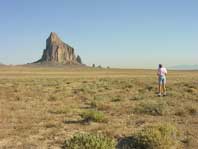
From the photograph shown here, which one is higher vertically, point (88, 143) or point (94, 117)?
point (88, 143)

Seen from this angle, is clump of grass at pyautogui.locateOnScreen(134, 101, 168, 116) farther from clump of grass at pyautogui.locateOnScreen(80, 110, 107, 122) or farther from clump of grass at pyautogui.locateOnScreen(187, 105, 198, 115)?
clump of grass at pyautogui.locateOnScreen(80, 110, 107, 122)

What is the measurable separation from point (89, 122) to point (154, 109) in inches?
126

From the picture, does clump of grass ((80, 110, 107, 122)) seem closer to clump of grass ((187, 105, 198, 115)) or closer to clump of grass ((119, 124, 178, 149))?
clump of grass ((119, 124, 178, 149))

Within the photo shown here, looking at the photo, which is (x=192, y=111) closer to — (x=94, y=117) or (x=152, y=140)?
(x=94, y=117)

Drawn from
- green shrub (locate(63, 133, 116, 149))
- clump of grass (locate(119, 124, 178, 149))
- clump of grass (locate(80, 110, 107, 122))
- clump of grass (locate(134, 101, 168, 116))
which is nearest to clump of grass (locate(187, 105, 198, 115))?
clump of grass (locate(134, 101, 168, 116))

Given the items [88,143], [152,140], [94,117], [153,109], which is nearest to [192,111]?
[153,109]

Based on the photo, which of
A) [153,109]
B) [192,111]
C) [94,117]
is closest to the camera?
[94,117]

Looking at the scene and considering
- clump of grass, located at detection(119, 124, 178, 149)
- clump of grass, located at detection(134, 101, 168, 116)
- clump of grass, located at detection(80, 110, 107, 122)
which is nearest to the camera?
clump of grass, located at detection(119, 124, 178, 149)

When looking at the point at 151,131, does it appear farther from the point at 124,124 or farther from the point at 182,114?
the point at 182,114

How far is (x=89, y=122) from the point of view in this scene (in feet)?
40.0

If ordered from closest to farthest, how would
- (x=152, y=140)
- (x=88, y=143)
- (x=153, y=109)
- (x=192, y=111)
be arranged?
(x=88, y=143), (x=152, y=140), (x=192, y=111), (x=153, y=109)

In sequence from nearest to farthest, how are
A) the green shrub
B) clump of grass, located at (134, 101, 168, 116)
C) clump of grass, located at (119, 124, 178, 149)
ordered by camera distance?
the green shrub, clump of grass, located at (119, 124, 178, 149), clump of grass, located at (134, 101, 168, 116)

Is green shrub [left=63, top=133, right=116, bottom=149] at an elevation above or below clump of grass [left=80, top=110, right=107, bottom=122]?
above

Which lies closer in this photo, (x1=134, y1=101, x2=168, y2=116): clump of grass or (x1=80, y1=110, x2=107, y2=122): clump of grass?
(x1=80, y1=110, x2=107, y2=122): clump of grass
